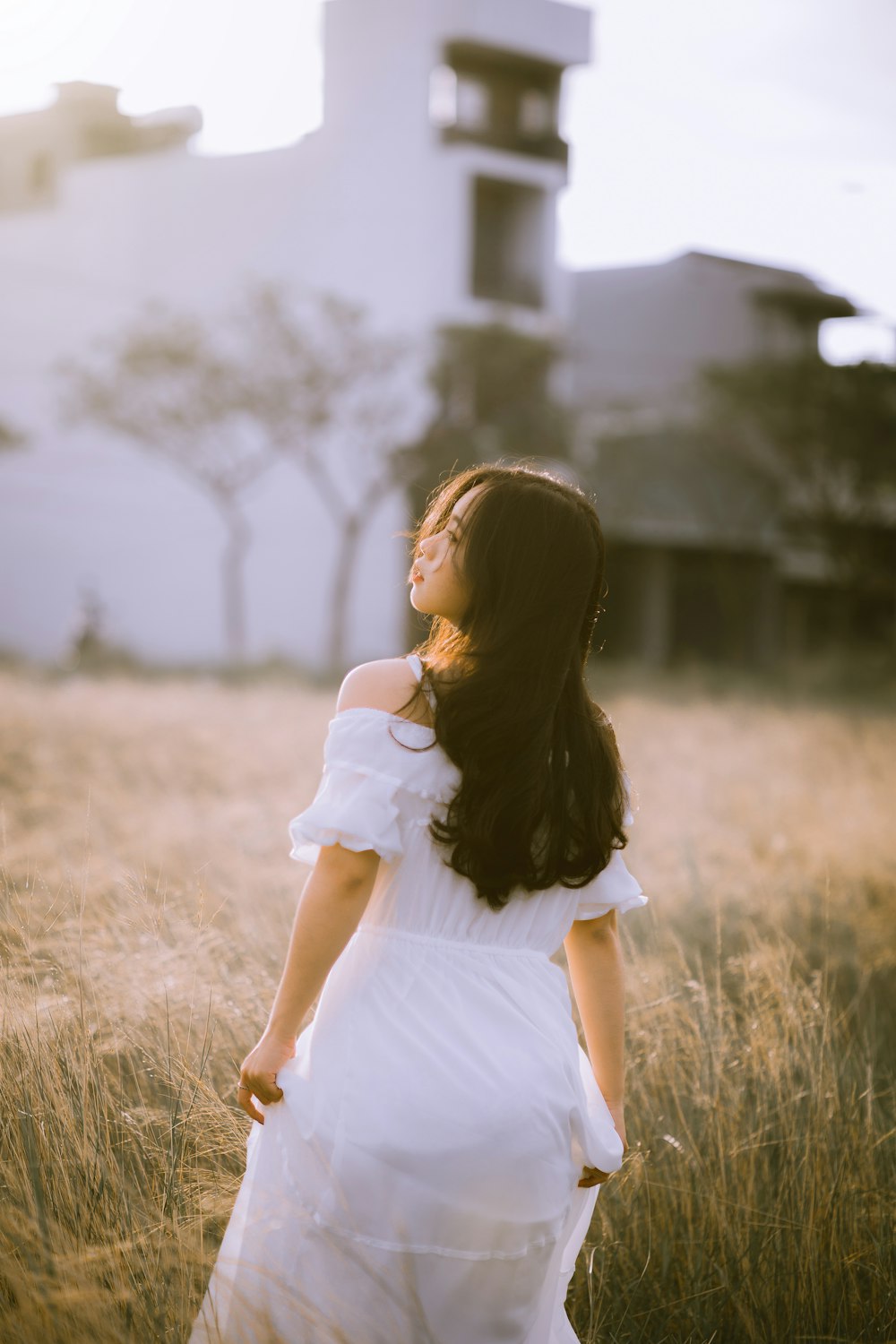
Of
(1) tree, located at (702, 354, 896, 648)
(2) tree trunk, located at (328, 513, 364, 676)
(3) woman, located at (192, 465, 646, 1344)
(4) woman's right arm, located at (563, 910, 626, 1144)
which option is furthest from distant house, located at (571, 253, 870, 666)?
(3) woman, located at (192, 465, 646, 1344)

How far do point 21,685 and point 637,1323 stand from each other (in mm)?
12220

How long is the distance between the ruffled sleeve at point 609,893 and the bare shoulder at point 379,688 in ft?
1.40

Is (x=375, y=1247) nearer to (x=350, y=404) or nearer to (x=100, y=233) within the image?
(x=350, y=404)

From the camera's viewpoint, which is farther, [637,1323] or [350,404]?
[350,404]

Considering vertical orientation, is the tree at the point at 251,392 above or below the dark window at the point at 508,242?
below

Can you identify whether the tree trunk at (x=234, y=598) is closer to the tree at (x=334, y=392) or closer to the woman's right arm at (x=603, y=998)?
the tree at (x=334, y=392)

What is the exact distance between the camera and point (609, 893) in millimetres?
2037

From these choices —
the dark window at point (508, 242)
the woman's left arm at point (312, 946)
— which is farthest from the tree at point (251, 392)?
the woman's left arm at point (312, 946)

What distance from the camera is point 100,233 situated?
26766 mm

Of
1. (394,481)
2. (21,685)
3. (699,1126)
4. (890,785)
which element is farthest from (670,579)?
(699,1126)

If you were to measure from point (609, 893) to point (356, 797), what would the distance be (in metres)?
0.48

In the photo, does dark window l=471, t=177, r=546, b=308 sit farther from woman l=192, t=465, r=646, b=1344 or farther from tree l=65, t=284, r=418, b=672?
woman l=192, t=465, r=646, b=1344

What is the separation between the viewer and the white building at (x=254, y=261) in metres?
25.9

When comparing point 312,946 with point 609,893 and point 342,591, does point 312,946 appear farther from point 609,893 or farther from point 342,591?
point 342,591
